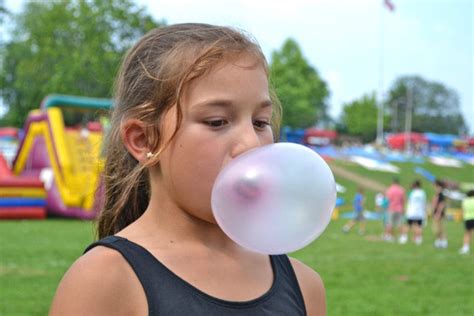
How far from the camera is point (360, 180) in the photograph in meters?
34.6

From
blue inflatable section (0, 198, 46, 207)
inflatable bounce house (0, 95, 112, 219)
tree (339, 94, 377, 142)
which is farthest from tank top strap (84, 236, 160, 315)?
tree (339, 94, 377, 142)

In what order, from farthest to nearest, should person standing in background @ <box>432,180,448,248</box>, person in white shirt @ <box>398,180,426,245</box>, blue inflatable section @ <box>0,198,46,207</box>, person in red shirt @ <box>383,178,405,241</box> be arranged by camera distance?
blue inflatable section @ <box>0,198,46,207</box>, person in red shirt @ <box>383,178,405,241</box>, person in white shirt @ <box>398,180,426,245</box>, person standing in background @ <box>432,180,448,248</box>

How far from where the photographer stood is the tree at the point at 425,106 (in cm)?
10156

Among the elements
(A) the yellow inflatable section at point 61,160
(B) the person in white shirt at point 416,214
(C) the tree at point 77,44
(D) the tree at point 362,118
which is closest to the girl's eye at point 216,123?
(B) the person in white shirt at point 416,214

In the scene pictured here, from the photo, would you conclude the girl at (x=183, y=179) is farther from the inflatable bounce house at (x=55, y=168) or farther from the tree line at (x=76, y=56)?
the tree line at (x=76, y=56)

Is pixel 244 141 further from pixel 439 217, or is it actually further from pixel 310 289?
pixel 439 217

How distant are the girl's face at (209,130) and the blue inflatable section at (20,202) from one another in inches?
701

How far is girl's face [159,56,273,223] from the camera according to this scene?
1.55 m

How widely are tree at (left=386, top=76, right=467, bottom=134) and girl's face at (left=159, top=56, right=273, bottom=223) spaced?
99.8 m

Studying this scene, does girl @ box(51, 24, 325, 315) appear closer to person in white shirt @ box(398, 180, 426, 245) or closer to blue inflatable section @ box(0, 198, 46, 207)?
person in white shirt @ box(398, 180, 426, 245)

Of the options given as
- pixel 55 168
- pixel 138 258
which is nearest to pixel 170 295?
pixel 138 258

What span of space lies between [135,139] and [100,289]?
0.40 metres

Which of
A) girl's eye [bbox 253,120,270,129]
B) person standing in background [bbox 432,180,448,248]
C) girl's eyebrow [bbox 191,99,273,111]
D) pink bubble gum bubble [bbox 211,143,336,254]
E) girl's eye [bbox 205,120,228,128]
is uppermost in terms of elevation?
girl's eyebrow [bbox 191,99,273,111]

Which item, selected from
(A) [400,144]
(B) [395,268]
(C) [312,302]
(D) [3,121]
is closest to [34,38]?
(D) [3,121]
